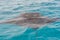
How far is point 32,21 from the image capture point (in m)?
2.92

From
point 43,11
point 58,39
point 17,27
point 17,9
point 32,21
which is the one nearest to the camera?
point 58,39

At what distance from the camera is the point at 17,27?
2.72 meters

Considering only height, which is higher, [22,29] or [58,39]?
[22,29]

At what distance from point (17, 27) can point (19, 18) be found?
45 cm

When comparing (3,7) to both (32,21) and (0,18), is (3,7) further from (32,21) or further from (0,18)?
(32,21)

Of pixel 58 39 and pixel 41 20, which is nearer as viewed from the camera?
pixel 58 39

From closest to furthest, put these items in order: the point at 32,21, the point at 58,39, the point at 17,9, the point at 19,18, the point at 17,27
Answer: the point at 58,39, the point at 17,27, the point at 32,21, the point at 19,18, the point at 17,9

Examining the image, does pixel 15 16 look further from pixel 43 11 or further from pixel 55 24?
pixel 55 24

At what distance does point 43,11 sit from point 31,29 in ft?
3.73

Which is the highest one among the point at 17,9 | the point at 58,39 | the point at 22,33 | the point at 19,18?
the point at 17,9

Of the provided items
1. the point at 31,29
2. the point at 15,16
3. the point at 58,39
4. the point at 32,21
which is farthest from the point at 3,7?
the point at 58,39

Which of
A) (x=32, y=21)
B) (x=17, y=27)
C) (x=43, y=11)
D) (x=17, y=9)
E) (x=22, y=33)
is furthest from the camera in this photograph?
(x=17, y=9)

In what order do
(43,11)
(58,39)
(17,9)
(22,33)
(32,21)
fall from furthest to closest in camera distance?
(17,9), (43,11), (32,21), (22,33), (58,39)

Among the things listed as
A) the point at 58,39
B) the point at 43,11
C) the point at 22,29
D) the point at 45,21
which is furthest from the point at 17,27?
the point at 43,11
